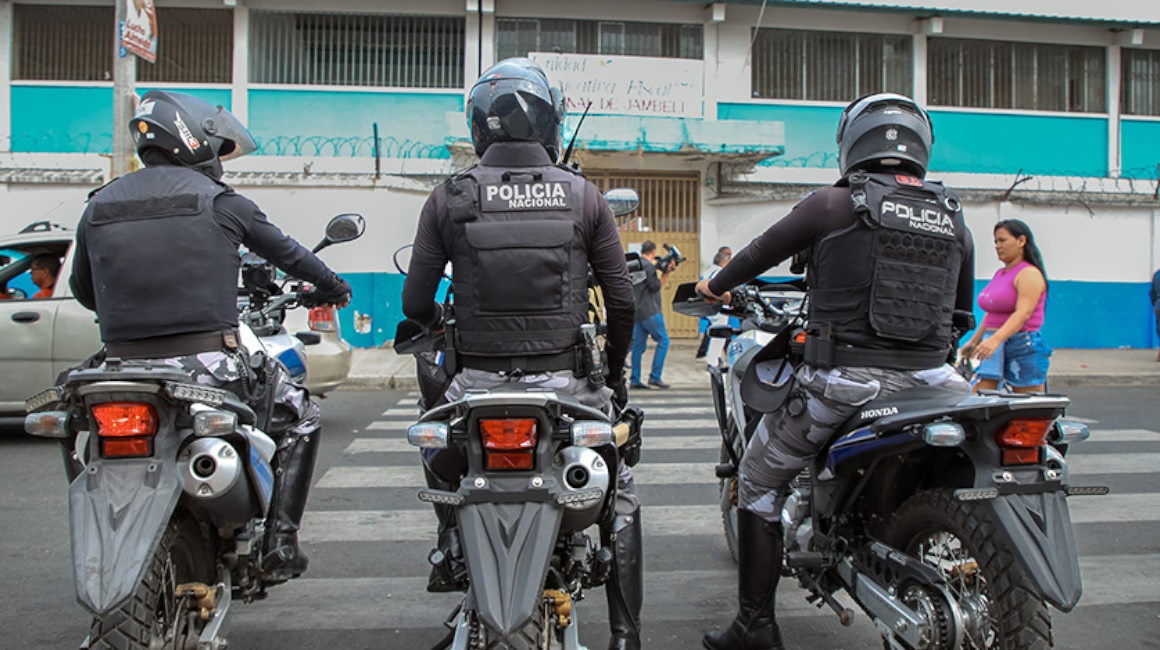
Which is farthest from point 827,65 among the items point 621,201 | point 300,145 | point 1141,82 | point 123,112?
point 621,201

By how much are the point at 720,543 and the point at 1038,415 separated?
2524 millimetres

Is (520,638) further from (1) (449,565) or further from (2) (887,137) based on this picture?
(2) (887,137)

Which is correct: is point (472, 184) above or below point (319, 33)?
below

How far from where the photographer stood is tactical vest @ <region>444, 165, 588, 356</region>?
2.79 m

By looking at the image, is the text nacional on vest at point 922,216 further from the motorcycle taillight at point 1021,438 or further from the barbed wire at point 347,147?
the barbed wire at point 347,147

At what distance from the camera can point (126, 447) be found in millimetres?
2625

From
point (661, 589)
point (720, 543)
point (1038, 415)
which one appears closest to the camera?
point (1038, 415)

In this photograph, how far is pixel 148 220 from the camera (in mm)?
3023

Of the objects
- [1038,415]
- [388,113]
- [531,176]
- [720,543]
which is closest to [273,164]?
[388,113]

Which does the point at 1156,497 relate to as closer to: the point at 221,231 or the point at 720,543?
the point at 720,543

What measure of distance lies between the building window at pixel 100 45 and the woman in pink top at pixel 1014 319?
14.7 m

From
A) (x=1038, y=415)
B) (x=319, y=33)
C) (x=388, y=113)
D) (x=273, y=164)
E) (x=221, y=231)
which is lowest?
(x=1038, y=415)

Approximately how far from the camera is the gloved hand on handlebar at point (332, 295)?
11.8 feet

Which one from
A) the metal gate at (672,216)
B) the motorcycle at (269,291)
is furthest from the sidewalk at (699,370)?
the motorcycle at (269,291)
